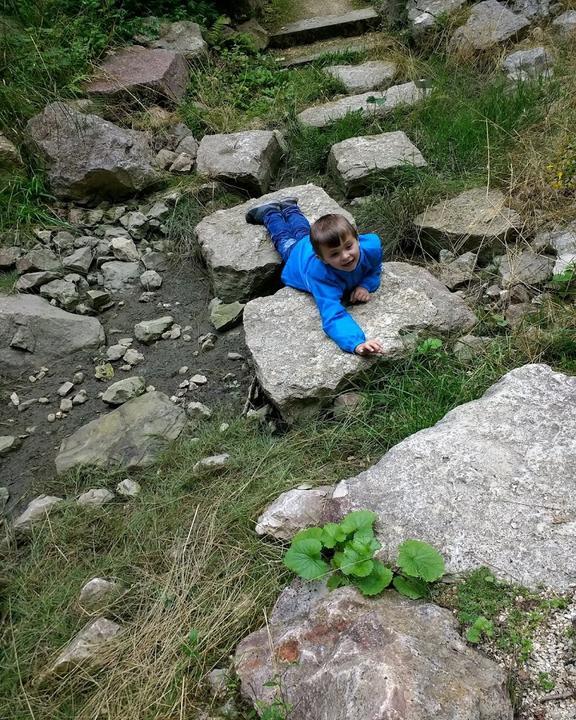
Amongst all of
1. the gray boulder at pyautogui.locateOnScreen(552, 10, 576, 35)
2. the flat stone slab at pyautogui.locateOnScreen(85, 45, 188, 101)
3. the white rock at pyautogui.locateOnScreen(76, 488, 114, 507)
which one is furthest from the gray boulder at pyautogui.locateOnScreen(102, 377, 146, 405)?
the gray boulder at pyautogui.locateOnScreen(552, 10, 576, 35)

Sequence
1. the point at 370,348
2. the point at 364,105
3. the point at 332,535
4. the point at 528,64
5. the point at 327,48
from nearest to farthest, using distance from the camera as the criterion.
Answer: the point at 332,535, the point at 370,348, the point at 528,64, the point at 364,105, the point at 327,48

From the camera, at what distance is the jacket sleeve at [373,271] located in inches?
120

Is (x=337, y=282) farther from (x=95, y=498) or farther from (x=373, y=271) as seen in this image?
(x=95, y=498)

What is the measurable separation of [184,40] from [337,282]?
373 centimetres

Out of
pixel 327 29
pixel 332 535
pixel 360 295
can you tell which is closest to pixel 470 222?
pixel 360 295

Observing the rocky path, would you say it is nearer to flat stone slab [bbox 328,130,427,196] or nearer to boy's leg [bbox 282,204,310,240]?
flat stone slab [bbox 328,130,427,196]

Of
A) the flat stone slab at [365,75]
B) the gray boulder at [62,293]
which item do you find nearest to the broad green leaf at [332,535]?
the gray boulder at [62,293]

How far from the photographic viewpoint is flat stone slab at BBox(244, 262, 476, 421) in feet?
8.86

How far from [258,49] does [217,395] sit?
13.9 ft

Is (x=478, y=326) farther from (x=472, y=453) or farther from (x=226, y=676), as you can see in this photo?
(x=226, y=676)

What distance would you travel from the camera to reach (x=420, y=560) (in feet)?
5.68

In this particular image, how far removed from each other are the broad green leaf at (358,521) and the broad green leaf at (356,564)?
8cm

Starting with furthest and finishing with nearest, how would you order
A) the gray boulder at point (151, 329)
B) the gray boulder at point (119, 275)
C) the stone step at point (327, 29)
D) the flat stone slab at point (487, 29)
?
the stone step at point (327, 29), the flat stone slab at point (487, 29), the gray boulder at point (119, 275), the gray boulder at point (151, 329)

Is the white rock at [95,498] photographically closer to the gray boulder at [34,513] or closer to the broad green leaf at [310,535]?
the gray boulder at [34,513]
